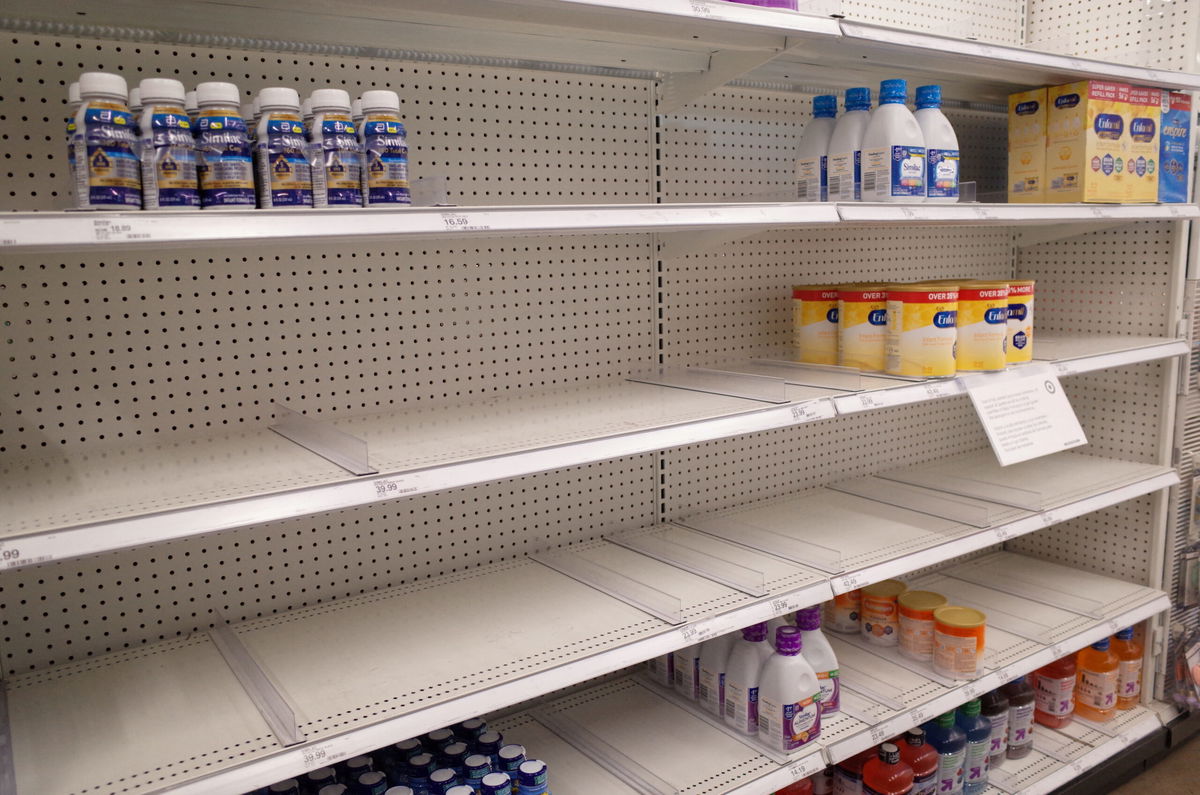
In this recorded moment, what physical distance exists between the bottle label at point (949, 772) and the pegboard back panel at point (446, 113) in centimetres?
171

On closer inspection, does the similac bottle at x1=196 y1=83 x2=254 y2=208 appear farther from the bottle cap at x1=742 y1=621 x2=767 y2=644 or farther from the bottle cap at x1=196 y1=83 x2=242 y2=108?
the bottle cap at x1=742 y1=621 x2=767 y2=644

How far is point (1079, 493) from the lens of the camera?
261 centimetres

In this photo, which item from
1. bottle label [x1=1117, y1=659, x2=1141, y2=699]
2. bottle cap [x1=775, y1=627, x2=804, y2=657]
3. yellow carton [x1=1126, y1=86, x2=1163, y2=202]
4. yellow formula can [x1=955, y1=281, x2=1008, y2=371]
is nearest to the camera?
bottle cap [x1=775, y1=627, x2=804, y2=657]

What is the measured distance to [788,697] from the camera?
1.93 m

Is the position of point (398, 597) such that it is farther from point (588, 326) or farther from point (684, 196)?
point (684, 196)

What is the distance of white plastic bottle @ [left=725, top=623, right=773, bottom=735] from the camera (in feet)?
6.52

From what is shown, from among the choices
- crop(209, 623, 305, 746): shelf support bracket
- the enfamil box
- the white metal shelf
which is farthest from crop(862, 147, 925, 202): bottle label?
crop(209, 623, 305, 746): shelf support bracket

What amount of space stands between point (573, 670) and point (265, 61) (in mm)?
1338

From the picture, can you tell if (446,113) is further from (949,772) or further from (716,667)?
(949,772)

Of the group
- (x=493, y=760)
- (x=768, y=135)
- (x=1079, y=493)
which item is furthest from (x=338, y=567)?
(x=1079, y=493)

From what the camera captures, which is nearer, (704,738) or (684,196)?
(704,738)

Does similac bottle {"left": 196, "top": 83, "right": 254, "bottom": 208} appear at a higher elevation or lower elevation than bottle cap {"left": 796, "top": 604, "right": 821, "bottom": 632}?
higher

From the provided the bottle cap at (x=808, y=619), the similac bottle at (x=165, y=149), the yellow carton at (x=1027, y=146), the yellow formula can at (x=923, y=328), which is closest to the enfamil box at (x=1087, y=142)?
the yellow carton at (x=1027, y=146)

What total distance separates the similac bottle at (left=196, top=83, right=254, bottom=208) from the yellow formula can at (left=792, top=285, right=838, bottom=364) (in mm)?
1466
